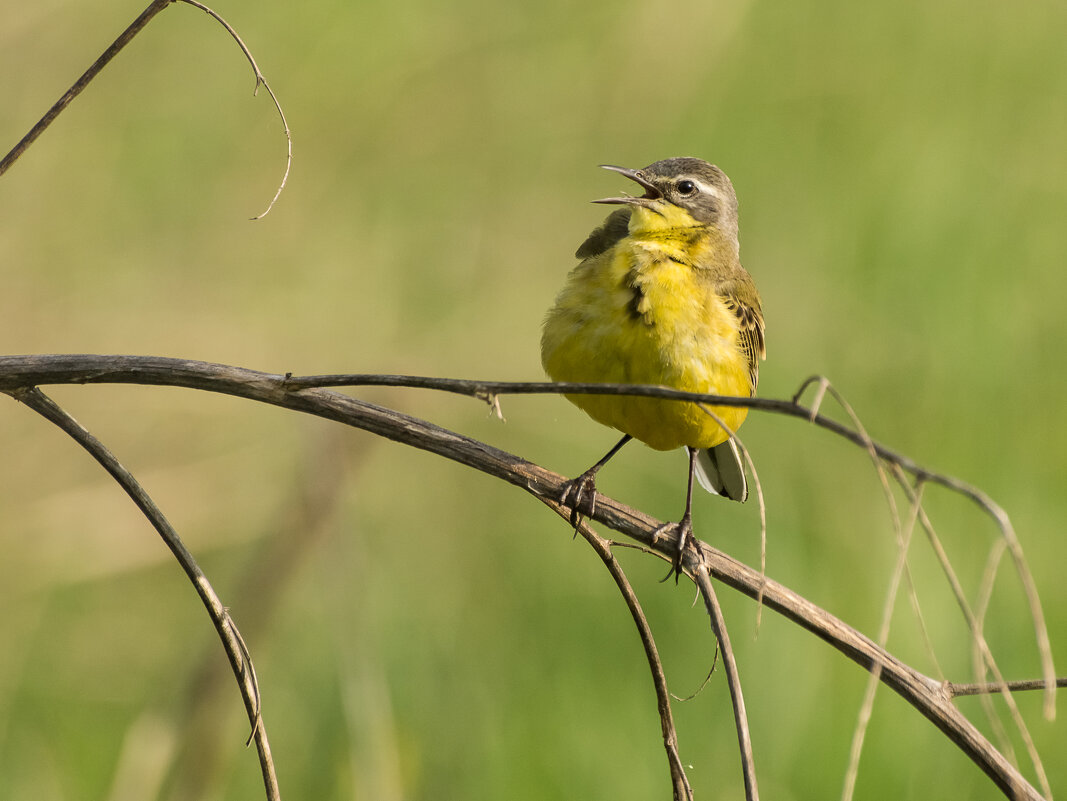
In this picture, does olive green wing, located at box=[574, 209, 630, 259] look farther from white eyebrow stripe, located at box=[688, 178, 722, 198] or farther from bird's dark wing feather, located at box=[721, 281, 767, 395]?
bird's dark wing feather, located at box=[721, 281, 767, 395]

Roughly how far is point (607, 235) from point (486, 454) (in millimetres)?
2339

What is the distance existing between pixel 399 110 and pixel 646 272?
4.98 metres

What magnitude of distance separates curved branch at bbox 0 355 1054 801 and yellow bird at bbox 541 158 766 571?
751 mm

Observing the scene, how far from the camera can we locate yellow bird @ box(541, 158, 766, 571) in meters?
3.78

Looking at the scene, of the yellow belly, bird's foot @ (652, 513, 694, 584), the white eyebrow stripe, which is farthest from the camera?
the white eyebrow stripe

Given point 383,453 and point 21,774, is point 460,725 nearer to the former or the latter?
point 21,774

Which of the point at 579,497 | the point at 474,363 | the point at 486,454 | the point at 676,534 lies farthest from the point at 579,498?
the point at 474,363

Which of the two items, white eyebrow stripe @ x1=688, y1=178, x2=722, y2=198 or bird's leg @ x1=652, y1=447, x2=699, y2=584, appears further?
white eyebrow stripe @ x1=688, y1=178, x2=722, y2=198

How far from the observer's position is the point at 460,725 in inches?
196

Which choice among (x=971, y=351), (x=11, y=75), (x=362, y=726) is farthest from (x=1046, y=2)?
(x=362, y=726)

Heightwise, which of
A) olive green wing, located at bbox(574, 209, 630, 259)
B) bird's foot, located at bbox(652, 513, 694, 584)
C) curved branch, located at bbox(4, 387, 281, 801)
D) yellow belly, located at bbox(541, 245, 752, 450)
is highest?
olive green wing, located at bbox(574, 209, 630, 259)

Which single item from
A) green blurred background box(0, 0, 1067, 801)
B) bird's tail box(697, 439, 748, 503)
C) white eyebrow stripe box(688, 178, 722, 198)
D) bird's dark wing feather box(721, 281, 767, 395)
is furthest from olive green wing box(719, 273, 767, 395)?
green blurred background box(0, 0, 1067, 801)

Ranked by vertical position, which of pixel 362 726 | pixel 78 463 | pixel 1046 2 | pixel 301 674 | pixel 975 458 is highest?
pixel 1046 2

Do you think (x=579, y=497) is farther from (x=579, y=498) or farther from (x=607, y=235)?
(x=607, y=235)
